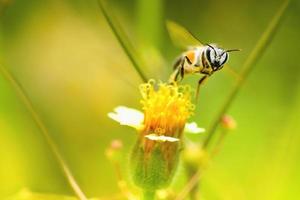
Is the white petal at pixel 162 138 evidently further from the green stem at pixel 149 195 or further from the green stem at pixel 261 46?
the green stem at pixel 261 46

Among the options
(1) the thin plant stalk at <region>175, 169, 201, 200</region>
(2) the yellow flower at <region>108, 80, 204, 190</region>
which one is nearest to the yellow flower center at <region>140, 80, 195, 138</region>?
(2) the yellow flower at <region>108, 80, 204, 190</region>

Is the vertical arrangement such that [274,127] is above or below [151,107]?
above

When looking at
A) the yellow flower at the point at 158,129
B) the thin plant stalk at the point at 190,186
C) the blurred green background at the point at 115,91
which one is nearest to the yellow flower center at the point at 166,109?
the yellow flower at the point at 158,129

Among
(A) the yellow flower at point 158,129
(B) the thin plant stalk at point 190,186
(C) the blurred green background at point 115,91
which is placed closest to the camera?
(A) the yellow flower at point 158,129

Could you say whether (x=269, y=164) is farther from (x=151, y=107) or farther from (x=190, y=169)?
(x=151, y=107)

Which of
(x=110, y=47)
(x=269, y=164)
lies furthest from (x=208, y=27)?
(x=269, y=164)

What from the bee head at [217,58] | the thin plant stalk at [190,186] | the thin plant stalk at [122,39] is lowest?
the thin plant stalk at [190,186]

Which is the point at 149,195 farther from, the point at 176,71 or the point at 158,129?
the point at 176,71
